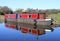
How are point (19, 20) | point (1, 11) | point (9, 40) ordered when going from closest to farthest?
point (9, 40), point (19, 20), point (1, 11)

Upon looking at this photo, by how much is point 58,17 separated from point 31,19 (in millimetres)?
8481

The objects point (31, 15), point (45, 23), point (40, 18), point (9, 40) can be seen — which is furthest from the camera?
point (31, 15)

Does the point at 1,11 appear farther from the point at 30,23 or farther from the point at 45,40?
the point at 45,40

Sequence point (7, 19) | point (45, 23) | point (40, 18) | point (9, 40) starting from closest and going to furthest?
point (9, 40) < point (45, 23) < point (40, 18) < point (7, 19)

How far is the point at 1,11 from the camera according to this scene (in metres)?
61.2

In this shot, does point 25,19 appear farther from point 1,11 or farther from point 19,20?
point 1,11

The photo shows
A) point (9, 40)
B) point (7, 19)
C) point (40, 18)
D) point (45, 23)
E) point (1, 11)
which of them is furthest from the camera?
point (1, 11)

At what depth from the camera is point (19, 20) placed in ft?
116

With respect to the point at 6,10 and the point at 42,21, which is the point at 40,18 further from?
the point at 6,10

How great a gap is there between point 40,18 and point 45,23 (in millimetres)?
2302

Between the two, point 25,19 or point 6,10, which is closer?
point 25,19

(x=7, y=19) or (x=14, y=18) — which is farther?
(x=7, y=19)

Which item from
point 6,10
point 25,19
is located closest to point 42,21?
point 25,19

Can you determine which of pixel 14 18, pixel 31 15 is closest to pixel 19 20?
pixel 14 18
